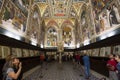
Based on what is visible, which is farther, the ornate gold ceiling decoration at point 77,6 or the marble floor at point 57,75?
the ornate gold ceiling decoration at point 77,6

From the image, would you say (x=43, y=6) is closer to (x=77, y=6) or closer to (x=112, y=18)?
(x=77, y=6)

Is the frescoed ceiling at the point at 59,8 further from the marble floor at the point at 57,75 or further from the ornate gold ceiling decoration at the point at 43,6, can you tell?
the marble floor at the point at 57,75

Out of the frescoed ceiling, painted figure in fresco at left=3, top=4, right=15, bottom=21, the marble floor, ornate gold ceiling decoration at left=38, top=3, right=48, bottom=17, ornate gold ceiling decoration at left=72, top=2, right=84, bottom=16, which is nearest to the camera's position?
the marble floor

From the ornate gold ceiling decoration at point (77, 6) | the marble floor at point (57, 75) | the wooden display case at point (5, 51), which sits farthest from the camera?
the ornate gold ceiling decoration at point (77, 6)

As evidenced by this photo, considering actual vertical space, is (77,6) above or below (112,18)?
above

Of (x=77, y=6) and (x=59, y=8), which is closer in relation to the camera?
(x=77, y=6)

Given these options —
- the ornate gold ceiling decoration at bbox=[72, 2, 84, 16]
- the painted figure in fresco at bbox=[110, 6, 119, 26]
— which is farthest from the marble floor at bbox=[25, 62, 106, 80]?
the ornate gold ceiling decoration at bbox=[72, 2, 84, 16]

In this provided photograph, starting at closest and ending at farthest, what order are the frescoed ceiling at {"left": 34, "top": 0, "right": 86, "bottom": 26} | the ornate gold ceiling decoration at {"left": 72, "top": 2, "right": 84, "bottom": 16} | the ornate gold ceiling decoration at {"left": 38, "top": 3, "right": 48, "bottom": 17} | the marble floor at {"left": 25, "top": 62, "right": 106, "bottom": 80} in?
1. the marble floor at {"left": 25, "top": 62, "right": 106, "bottom": 80}
2. the frescoed ceiling at {"left": 34, "top": 0, "right": 86, "bottom": 26}
3. the ornate gold ceiling decoration at {"left": 72, "top": 2, "right": 84, "bottom": 16}
4. the ornate gold ceiling decoration at {"left": 38, "top": 3, "right": 48, "bottom": 17}

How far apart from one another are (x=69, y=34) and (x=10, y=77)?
91.9ft

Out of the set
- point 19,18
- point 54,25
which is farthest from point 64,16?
point 19,18

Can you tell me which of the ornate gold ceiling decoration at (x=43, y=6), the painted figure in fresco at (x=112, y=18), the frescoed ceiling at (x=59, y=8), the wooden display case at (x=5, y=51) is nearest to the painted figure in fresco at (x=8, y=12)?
the wooden display case at (x=5, y=51)

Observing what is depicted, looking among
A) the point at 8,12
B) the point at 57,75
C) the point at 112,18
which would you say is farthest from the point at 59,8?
the point at 57,75

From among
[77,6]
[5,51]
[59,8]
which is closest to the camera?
[5,51]

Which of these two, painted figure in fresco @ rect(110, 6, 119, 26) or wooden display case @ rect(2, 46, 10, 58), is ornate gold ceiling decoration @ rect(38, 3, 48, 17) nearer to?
painted figure in fresco @ rect(110, 6, 119, 26)
